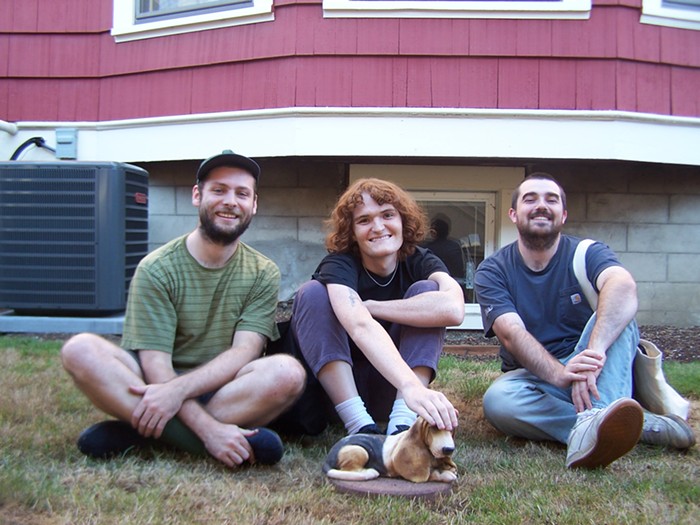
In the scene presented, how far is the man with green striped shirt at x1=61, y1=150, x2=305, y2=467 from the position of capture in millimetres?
2301

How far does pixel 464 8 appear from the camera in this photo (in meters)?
5.07

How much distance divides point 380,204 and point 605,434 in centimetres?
113

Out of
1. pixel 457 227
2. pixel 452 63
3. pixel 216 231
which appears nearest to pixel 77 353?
pixel 216 231

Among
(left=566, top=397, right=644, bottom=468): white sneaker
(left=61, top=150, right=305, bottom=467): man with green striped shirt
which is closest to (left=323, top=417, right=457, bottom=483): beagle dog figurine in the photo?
(left=61, top=150, right=305, bottom=467): man with green striped shirt

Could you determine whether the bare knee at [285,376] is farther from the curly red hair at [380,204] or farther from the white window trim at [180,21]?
the white window trim at [180,21]

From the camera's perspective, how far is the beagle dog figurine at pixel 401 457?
6.79ft

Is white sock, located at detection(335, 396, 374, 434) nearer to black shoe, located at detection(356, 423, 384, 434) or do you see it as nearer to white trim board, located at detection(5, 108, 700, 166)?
black shoe, located at detection(356, 423, 384, 434)

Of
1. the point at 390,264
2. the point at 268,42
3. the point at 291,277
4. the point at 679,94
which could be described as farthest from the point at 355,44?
the point at 390,264

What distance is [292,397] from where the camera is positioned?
7.96ft

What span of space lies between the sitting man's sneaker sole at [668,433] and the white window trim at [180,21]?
398 centimetres

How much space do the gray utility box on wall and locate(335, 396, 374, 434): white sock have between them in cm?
256

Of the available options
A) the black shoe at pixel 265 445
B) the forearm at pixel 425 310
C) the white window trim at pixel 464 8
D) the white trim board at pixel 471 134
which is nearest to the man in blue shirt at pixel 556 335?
the forearm at pixel 425 310

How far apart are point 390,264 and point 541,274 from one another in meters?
0.65

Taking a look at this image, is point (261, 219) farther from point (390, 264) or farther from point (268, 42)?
point (390, 264)
